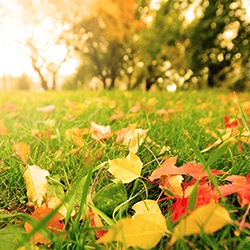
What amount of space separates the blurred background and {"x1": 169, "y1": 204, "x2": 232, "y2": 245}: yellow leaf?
8.06 meters

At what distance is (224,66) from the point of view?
26.8 feet

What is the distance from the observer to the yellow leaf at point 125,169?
666mm

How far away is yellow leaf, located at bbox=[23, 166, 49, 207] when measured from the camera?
66cm

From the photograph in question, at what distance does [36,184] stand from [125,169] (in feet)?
0.74

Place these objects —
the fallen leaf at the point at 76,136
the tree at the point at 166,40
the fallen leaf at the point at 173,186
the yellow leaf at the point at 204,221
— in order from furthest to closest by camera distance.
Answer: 1. the tree at the point at 166,40
2. the fallen leaf at the point at 76,136
3. the fallen leaf at the point at 173,186
4. the yellow leaf at the point at 204,221

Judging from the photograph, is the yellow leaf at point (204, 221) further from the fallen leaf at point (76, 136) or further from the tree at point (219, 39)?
the tree at point (219, 39)

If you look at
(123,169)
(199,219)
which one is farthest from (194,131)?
(199,219)

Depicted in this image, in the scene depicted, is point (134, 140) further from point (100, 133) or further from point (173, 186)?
point (173, 186)

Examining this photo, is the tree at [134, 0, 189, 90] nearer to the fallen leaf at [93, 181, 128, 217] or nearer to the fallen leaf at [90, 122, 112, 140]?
the fallen leaf at [90, 122, 112, 140]

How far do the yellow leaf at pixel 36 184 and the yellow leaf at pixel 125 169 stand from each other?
18cm

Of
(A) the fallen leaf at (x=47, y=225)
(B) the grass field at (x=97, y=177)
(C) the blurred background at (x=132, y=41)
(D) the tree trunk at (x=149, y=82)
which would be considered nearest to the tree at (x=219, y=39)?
(C) the blurred background at (x=132, y=41)

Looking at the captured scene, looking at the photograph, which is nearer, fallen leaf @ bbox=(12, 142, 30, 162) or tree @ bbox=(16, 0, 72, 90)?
fallen leaf @ bbox=(12, 142, 30, 162)

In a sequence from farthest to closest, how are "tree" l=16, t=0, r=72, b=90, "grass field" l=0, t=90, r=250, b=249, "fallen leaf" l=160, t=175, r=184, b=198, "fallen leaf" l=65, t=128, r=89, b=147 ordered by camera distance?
"tree" l=16, t=0, r=72, b=90, "fallen leaf" l=65, t=128, r=89, b=147, "fallen leaf" l=160, t=175, r=184, b=198, "grass field" l=0, t=90, r=250, b=249

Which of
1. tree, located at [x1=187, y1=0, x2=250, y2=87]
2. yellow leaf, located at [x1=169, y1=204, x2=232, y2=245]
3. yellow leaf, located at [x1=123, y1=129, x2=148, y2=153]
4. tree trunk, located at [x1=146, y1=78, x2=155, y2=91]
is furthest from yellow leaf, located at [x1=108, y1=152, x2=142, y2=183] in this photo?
tree trunk, located at [x1=146, y1=78, x2=155, y2=91]
